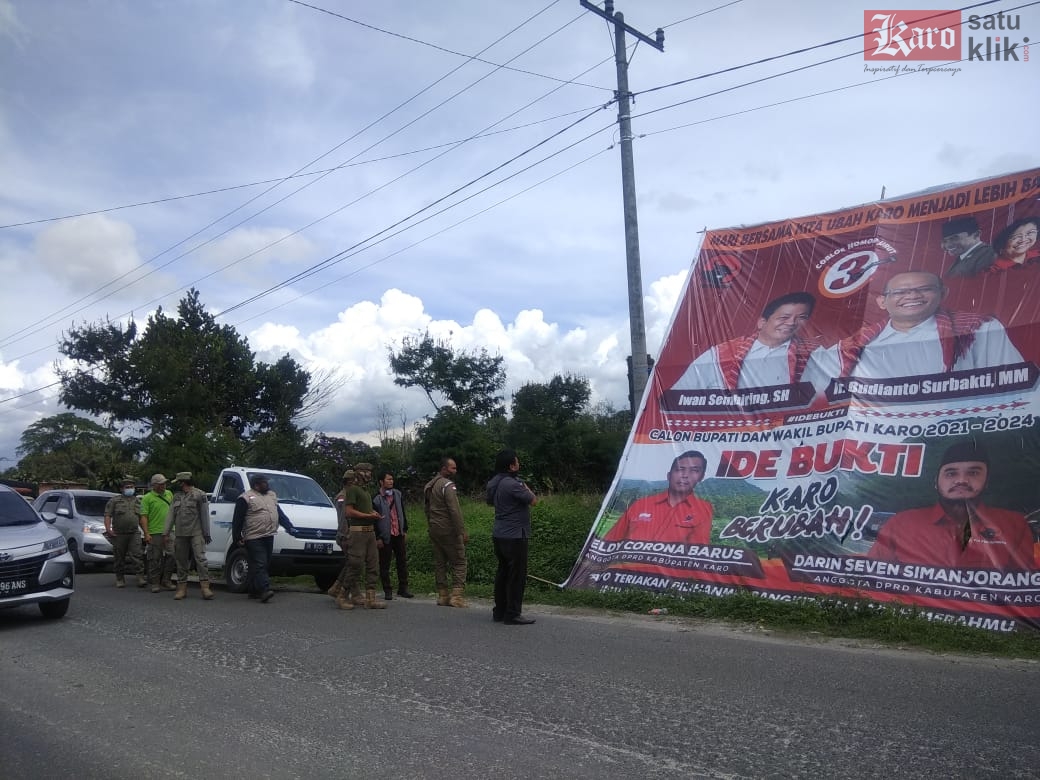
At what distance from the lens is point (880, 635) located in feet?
26.0

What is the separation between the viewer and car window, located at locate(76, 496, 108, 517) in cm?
1731

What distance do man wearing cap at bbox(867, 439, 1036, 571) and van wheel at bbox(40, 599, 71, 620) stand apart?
29.7 ft

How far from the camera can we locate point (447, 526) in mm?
10188

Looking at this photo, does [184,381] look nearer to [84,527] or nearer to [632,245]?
[84,527]

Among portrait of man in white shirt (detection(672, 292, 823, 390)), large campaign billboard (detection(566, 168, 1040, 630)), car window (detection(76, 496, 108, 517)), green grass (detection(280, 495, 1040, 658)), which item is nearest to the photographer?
green grass (detection(280, 495, 1040, 658))

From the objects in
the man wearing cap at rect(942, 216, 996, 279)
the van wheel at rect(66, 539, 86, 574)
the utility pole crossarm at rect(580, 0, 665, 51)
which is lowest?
the van wheel at rect(66, 539, 86, 574)

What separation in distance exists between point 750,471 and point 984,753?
6108mm

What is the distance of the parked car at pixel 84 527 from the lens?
16.6 metres

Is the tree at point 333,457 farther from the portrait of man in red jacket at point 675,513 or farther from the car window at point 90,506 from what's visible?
the portrait of man in red jacket at point 675,513

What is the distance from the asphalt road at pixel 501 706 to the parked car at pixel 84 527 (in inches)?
334

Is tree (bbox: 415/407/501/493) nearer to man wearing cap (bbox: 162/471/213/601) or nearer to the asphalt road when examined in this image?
man wearing cap (bbox: 162/471/213/601)

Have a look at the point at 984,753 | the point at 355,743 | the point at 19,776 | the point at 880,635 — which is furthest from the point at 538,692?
the point at 880,635

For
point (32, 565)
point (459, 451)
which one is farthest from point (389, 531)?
point (459, 451)

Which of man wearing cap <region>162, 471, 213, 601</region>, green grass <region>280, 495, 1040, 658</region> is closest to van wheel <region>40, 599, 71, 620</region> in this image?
man wearing cap <region>162, 471, 213, 601</region>
